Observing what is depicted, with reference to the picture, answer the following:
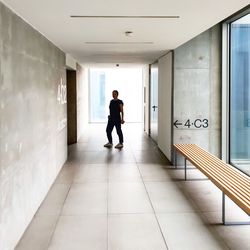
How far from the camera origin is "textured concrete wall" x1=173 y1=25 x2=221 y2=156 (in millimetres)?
6840

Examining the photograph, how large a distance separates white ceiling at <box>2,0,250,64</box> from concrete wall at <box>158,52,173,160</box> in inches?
60.0

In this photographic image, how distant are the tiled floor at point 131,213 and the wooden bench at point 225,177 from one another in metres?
0.42

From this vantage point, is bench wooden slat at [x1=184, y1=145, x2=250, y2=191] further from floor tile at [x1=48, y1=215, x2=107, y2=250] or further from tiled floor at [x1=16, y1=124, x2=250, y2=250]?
floor tile at [x1=48, y1=215, x2=107, y2=250]

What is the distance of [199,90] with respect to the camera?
6918mm

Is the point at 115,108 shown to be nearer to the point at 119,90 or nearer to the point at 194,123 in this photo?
the point at 194,123

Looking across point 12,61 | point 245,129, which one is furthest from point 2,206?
point 245,129

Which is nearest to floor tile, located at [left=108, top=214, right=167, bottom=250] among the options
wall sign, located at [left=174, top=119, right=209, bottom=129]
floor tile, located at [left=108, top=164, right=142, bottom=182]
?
floor tile, located at [left=108, top=164, right=142, bottom=182]

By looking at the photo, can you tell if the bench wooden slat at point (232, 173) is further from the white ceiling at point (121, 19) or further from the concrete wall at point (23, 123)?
the concrete wall at point (23, 123)

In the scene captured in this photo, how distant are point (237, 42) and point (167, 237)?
430 centimetres

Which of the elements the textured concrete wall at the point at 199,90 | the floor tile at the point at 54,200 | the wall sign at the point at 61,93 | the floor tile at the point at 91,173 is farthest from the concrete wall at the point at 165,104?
the floor tile at the point at 54,200

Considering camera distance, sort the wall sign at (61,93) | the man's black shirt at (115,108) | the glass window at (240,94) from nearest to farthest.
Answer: the glass window at (240,94) → the wall sign at (61,93) → the man's black shirt at (115,108)

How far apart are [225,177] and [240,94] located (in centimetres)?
272

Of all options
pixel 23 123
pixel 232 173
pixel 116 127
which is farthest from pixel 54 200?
pixel 116 127

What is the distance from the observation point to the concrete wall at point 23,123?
3131mm
